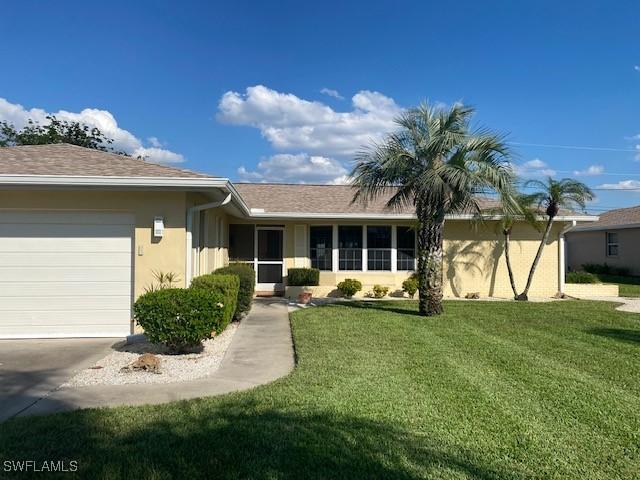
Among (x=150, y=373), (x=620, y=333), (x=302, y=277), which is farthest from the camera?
(x=302, y=277)

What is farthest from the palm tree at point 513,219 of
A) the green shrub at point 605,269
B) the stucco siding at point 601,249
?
the stucco siding at point 601,249

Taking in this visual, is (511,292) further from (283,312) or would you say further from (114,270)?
(114,270)

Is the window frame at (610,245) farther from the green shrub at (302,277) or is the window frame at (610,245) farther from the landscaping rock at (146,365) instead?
A: the landscaping rock at (146,365)

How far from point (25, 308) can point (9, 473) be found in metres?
5.94

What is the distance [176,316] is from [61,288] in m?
3.05

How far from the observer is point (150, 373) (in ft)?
20.2

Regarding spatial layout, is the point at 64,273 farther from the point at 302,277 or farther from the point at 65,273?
the point at 302,277

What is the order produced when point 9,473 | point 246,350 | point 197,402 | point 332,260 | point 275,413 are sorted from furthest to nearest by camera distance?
point 332,260, point 246,350, point 197,402, point 275,413, point 9,473

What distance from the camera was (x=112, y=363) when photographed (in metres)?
6.67

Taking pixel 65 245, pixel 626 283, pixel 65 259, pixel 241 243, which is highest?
pixel 241 243

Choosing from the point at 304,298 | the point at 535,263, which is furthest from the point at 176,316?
the point at 535,263

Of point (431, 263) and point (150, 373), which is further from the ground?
point (431, 263)

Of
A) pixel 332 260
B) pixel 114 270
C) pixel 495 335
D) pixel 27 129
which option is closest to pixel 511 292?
pixel 332 260

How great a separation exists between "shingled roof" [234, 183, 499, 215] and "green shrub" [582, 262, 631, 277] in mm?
11954
